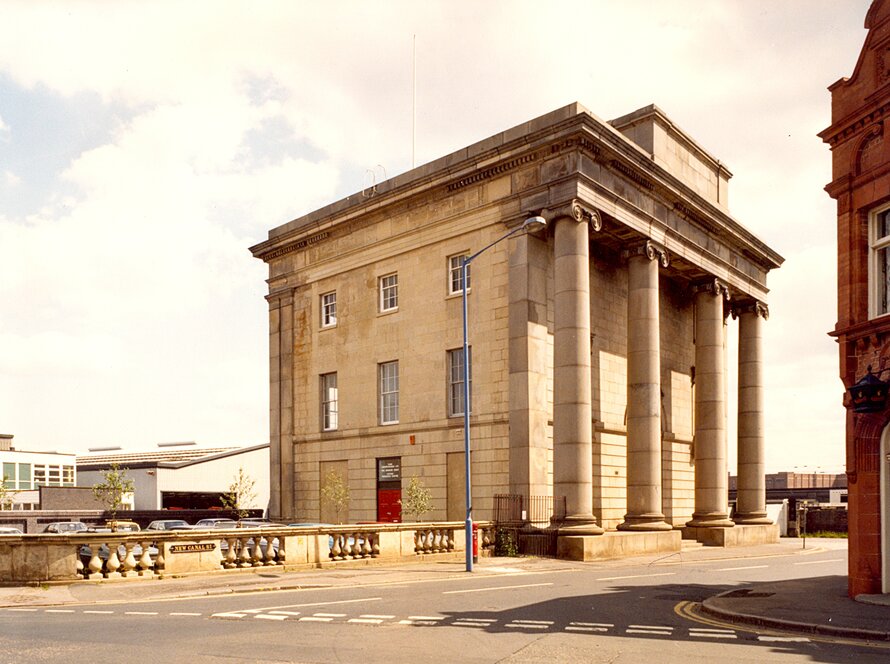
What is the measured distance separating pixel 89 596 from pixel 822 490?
7624 cm

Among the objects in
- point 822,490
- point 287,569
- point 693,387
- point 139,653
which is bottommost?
point 822,490

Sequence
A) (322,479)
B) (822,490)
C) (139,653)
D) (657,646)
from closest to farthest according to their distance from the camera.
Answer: (139,653)
(657,646)
(322,479)
(822,490)

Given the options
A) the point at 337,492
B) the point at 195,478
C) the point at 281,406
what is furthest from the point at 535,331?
the point at 195,478

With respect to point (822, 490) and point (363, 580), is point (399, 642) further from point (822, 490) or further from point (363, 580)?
point (822, 490)

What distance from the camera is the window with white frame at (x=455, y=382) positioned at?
37.2 m

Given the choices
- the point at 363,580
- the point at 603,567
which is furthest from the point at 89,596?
the point at 603,567

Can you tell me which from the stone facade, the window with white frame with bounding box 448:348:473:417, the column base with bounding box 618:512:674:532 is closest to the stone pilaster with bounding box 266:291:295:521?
the window with white frame with bounding box 448:348:473:417

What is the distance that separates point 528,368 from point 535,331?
1.51 metres

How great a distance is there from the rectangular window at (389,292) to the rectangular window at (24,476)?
58122 millimetres

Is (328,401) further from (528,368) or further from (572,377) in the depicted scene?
(572,377)

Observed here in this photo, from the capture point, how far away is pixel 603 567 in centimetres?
2853

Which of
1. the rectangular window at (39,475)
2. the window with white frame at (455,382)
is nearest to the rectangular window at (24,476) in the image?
the rectangular window at (39,475)

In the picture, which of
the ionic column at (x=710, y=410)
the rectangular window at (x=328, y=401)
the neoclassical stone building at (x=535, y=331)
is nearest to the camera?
the neoclassical stone building at (x=535, y=331)

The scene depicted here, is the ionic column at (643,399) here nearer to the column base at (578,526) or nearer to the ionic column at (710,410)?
the column base at (578,526)
